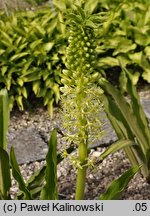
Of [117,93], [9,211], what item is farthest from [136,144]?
[9,211]

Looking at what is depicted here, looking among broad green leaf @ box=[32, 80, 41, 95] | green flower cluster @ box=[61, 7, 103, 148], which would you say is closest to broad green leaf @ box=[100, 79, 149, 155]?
green flower cluster @ box=[61, 7, 103, 148]

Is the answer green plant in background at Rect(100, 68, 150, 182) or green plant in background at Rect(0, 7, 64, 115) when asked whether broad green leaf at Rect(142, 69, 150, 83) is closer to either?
green plant in background at Rect(0, 7, 64, 115)

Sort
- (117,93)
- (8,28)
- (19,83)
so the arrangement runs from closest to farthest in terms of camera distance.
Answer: (117,93) → (19,83) → (8,28)

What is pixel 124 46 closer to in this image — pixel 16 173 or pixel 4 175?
pixel 4 175

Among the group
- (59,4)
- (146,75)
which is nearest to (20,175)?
(146,75)

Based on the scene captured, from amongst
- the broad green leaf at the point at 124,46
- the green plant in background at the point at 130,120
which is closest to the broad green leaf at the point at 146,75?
the broad green leaf at the point at 124,46

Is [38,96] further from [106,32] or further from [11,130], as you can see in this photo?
[106,32]

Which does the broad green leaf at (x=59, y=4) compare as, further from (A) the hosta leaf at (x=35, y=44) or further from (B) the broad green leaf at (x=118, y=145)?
(B) the broad green leaf at (x=118, y=145)
